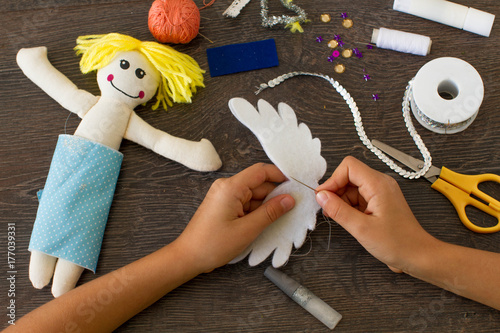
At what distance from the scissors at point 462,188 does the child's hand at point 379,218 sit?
0.13 m

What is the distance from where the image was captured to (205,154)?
3.04 feet

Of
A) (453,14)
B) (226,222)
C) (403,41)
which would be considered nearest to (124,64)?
(226,222)

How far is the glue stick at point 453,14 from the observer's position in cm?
101

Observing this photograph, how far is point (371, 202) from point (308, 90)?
360mm

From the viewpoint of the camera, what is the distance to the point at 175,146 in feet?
3.06

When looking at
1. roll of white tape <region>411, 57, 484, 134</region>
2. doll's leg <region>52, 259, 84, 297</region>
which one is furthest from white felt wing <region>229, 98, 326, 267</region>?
doll's leg <region>52, 259, 84, 297</region>

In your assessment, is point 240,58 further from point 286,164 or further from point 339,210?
point 339,210

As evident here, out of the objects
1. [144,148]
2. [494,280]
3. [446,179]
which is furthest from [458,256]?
[144,148]

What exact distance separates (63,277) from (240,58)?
27.4 inches

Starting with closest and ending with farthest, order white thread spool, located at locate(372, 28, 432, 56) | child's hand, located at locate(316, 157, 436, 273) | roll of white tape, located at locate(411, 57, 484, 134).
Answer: child's hand, located at locate(316, 157, 436, 273) < roll of white tape, located at locate(411, 57, 484, 134) < white thread spool, located at locate(372, 28, 432, 56)

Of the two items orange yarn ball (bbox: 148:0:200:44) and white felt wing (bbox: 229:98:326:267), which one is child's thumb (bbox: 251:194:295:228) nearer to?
white felt wing (bbox: 229:98:326:267)

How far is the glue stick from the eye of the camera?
101 cm

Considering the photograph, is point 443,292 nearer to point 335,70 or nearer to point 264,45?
point 335,70

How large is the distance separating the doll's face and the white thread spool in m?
0.61
